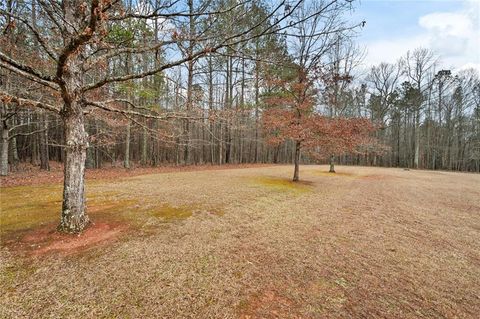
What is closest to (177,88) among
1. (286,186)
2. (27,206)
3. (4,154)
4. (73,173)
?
(73,173)

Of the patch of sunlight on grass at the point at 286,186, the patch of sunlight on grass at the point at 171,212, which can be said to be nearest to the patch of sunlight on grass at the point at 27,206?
the patch of sunlight on grass at the point at 171,212

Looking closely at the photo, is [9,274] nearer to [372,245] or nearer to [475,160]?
[372,245]

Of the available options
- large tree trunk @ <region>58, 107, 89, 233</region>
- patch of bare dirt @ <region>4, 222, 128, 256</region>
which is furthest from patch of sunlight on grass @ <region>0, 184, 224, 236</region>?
large tree trunk @ <region>58, 107, 89, 233</region>

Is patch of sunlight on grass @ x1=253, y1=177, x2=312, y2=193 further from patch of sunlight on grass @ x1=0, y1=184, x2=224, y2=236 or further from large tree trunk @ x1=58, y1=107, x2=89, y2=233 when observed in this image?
large tree trunk @ x1=58, y1=107, x2=89, y2=233

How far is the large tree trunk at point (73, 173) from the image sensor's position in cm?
390

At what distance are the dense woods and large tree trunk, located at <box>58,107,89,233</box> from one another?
17 millimetres

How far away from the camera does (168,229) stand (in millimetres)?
4426

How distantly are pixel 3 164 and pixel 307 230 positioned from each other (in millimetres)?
12535

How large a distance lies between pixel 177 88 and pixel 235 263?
11.8ft

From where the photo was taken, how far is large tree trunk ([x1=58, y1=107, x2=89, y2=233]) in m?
3.90

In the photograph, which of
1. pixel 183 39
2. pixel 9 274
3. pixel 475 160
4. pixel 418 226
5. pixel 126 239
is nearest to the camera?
pixel 9 274

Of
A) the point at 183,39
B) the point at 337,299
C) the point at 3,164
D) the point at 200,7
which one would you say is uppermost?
the point at 200,7

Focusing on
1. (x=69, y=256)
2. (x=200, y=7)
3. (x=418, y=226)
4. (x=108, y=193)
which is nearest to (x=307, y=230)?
(x=418, y=226)

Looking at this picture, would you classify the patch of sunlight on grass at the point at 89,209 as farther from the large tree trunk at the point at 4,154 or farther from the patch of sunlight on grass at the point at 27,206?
the large tree trunk at the point at 4,154
